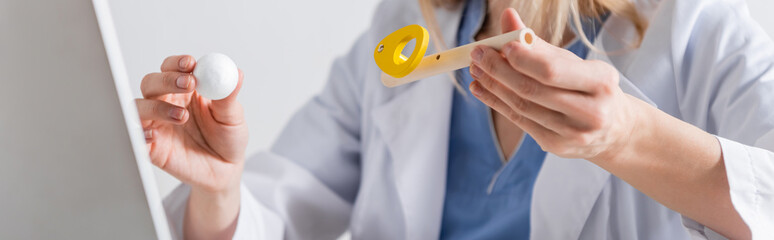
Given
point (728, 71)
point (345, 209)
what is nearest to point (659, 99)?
point (728, 71)

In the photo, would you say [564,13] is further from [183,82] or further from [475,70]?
[183,82]

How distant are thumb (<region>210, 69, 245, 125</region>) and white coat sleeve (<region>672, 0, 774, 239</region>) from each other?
0.39m

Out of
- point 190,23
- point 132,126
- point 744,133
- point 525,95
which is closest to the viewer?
point 132,126

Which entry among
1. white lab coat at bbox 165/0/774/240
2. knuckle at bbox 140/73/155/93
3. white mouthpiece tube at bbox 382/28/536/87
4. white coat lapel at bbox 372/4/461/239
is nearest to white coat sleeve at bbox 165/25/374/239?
white lab coat at bbox 165/0/774/240

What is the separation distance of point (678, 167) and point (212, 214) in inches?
16.8

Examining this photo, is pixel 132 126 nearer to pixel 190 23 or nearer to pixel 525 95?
pixel 525 95

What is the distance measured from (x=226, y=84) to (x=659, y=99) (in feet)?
1.36

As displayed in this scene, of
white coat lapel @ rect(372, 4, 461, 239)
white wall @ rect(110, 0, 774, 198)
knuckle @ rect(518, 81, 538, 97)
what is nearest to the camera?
knuckle @ rect(518, 81, 538, 97)

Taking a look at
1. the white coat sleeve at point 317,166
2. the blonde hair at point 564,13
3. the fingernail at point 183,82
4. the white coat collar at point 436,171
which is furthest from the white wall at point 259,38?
the fingernail at point 183,82

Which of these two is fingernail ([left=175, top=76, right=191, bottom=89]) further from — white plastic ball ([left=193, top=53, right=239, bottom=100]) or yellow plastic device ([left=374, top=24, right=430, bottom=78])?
yellow plastic device ([left=374, top=24, right=430, bottom=78])

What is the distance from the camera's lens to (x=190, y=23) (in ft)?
3.72

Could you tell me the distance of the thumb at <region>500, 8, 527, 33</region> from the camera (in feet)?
1.40

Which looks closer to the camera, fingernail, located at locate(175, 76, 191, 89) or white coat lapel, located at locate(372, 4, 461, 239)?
fingernail, located at locate(175, 76, 191, 89)

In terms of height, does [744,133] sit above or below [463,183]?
above
